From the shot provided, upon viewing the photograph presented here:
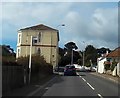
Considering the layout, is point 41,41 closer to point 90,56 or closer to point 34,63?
point 90,56

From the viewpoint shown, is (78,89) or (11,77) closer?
(11,77)

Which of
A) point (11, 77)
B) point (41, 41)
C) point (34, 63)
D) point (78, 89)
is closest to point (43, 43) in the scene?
point (41, 41)

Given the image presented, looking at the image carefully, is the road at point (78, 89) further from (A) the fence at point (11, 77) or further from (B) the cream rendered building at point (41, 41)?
(B) the cream rendered building at point (41, 41)

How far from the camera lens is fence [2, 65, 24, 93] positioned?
63.4ft

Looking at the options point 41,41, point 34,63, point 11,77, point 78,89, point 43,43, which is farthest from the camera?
point 41,41

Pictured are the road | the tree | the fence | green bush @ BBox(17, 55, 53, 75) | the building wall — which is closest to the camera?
the fence

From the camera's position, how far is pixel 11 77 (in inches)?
859

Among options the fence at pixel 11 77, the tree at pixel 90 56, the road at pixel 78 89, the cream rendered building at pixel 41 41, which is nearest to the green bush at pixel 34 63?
the road at pixel 78 89

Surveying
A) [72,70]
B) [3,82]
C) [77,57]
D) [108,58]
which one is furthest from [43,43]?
[3,82]

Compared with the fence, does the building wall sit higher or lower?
higher

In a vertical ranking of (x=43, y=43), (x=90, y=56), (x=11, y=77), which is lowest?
(x=11, y=77)

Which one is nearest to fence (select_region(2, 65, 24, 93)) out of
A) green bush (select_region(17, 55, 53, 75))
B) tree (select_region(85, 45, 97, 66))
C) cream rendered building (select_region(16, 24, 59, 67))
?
green bush (select_region(17, 55, 53, 75))

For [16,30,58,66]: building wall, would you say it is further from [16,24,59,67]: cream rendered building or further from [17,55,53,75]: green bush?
[17,55,53,75]: green bush

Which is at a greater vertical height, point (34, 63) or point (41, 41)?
point (41, 41)
